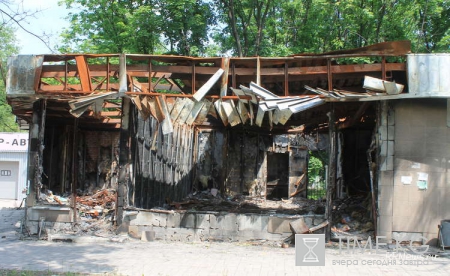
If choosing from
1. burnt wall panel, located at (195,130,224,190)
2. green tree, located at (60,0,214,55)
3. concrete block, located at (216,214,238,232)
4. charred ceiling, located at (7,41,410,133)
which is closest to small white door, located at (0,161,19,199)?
green tree, located at (60,0,214,55)

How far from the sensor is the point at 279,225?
35.7ft

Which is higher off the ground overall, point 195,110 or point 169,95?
point 169,95

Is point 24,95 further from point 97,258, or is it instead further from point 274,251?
point 274,251

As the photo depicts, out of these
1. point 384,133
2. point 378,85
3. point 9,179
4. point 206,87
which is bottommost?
point 9,179

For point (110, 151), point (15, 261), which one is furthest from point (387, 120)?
point (110, 151)

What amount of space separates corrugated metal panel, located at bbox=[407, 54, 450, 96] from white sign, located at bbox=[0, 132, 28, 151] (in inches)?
911

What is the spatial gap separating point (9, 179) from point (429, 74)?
82.4 ft

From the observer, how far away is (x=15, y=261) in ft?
27.7

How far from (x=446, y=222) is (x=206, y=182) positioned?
1308 cm

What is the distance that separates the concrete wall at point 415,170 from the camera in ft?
33.9

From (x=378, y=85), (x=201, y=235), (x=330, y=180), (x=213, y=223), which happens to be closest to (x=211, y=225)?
(x=213, y=223)

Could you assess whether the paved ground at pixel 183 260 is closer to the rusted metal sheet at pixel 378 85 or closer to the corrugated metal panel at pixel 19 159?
the rusted metal sheet at pixel 378 85

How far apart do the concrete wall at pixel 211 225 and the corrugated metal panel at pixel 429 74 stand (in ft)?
12.6

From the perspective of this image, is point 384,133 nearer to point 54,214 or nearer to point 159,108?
point 159,108
